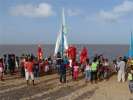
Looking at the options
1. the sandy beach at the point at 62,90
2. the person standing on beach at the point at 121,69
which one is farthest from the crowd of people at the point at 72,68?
the sandy beach at the point at 62,90

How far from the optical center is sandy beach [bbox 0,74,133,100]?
20.4 m

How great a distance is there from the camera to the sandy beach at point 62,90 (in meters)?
20.4

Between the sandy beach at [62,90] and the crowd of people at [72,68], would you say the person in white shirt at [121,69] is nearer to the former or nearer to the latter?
the crowd of people at [72,68]

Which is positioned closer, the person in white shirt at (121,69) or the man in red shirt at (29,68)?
the man in red shirt at (29,68)

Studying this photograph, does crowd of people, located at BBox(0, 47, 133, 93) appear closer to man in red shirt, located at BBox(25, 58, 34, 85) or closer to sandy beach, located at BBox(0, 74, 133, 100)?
man in red shirt, located at BBox(25, 58, 34, 85)

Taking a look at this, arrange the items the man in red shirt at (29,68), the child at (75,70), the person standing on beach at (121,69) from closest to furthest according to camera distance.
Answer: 1. the man in red shirt at (29,68)
2. the person standing on beach at (121,69)
3. the child at (75,70)

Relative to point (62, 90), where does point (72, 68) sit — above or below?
above

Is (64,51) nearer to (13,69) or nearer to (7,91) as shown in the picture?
(13,69)

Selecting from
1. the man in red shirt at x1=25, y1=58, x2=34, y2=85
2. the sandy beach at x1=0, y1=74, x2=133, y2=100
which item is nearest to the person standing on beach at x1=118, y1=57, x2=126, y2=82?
the sandy beach at x1=0, y1=74, x2=133, y2=100

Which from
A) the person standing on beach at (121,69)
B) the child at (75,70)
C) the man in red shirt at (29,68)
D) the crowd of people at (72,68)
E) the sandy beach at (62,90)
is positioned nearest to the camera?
the sandy beach at (62,90)

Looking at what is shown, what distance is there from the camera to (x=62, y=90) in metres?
22.2

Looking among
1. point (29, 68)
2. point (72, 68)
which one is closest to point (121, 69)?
point (72, 68)

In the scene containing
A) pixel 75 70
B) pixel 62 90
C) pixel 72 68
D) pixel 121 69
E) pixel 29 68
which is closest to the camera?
pixel 62 90

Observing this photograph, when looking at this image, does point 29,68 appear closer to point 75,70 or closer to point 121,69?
point 75,70
